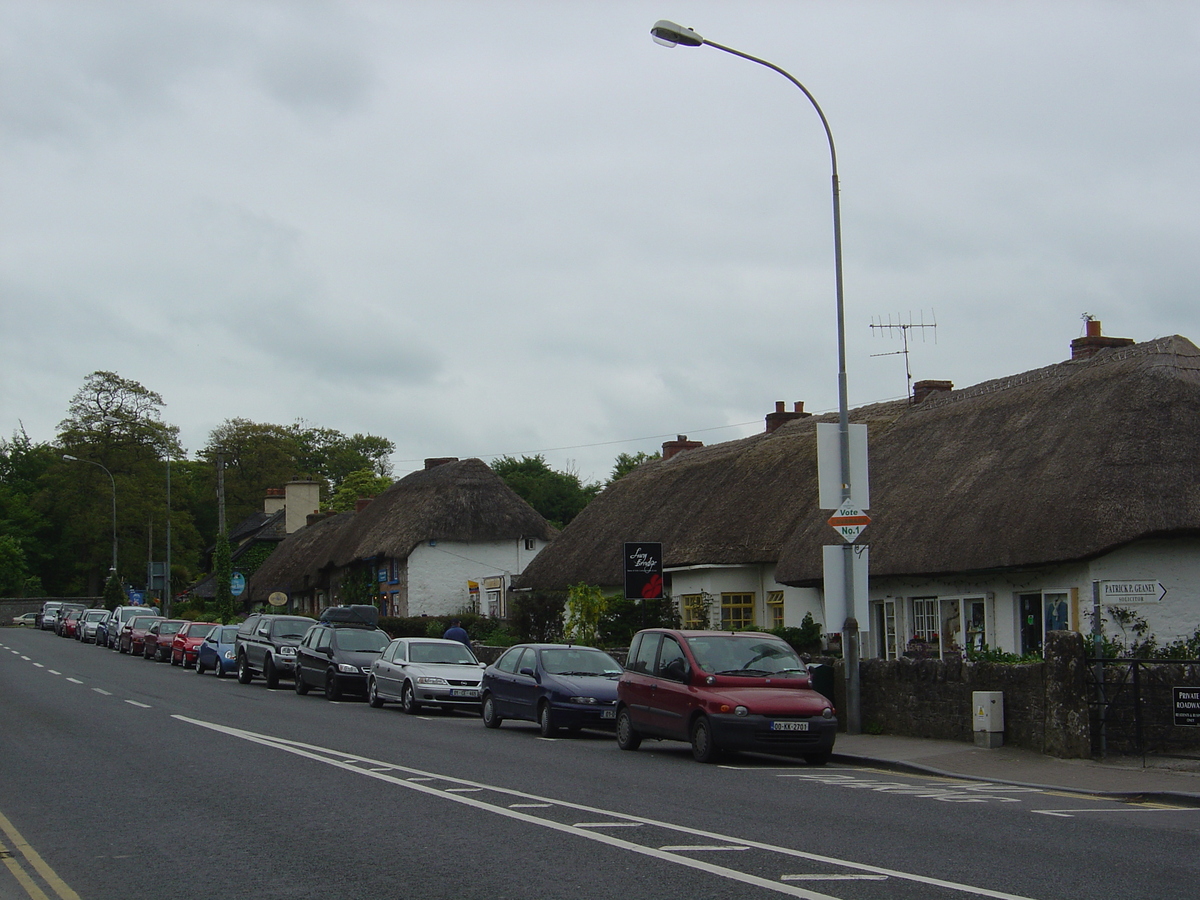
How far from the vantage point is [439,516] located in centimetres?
5094

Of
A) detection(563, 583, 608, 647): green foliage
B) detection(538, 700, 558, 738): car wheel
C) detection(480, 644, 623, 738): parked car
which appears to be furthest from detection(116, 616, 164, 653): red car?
detection(538, 700, 558, 738): car wheel

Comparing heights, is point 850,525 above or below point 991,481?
below

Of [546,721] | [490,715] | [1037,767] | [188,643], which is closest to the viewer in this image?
[1037,767]

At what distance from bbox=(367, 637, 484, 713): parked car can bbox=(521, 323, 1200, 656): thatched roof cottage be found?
7.69 metres

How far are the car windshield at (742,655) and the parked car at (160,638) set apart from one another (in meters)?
31.0

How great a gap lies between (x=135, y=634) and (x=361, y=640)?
23099mm

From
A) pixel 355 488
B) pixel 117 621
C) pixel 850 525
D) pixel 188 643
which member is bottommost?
pixel 188 643

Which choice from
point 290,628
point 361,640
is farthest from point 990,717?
point 290,628

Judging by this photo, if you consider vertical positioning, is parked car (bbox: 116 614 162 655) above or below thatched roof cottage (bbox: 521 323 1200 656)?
below

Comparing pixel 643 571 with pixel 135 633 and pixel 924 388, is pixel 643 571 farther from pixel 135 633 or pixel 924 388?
pixel 135 633

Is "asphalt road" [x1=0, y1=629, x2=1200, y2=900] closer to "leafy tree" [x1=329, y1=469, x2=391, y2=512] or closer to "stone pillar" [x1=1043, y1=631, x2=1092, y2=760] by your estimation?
"stone pillar" [x1=1043, y1=631, x2=1092, y2=760]

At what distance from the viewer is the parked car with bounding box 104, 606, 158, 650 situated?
173 ft

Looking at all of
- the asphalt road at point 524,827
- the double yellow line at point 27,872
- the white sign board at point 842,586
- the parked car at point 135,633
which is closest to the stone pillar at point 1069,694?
the asphalt road at point 524,827

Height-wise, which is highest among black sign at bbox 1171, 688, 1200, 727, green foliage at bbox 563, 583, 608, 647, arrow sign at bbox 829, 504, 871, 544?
arrow sign at bbox 829, 504, 871, 544
